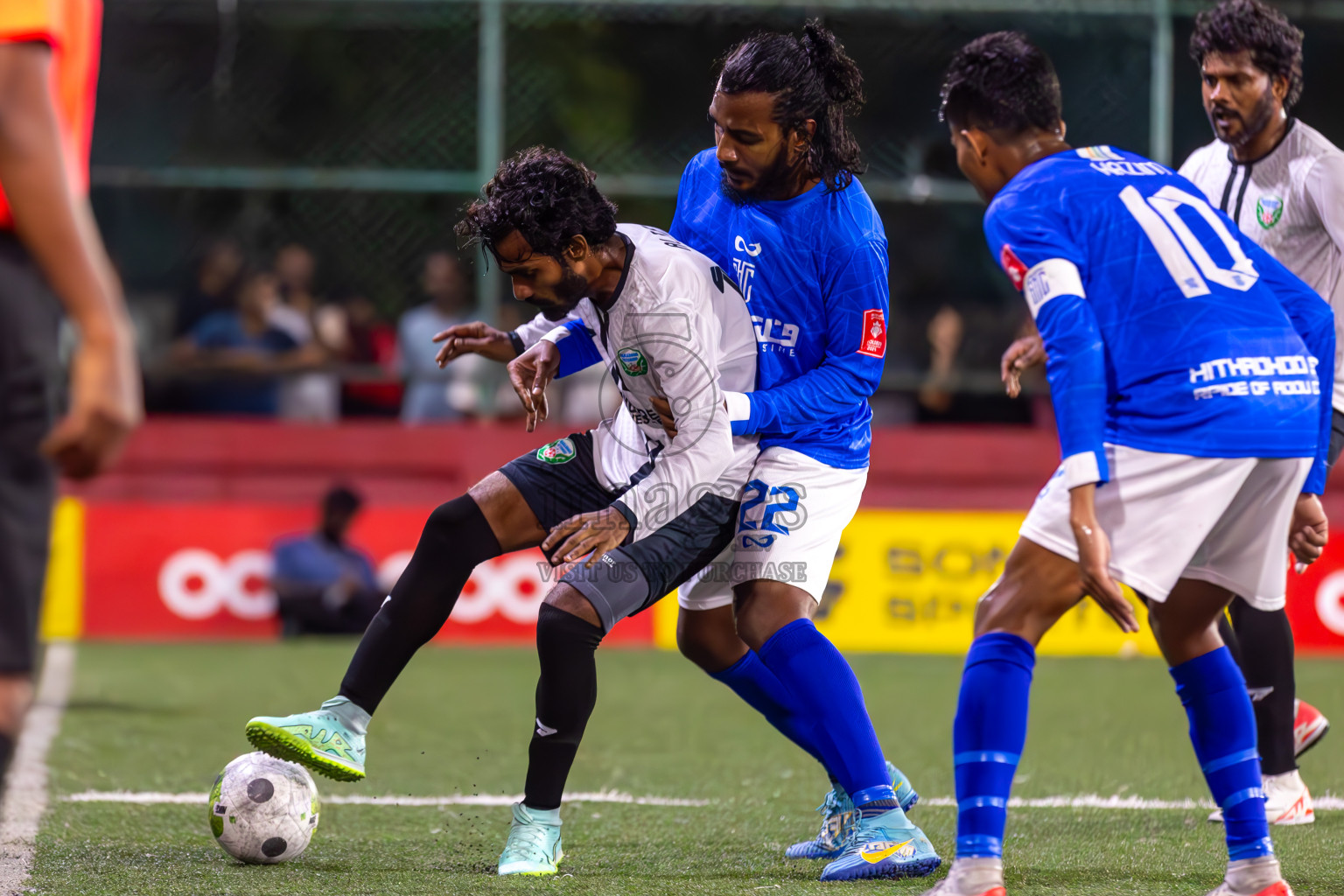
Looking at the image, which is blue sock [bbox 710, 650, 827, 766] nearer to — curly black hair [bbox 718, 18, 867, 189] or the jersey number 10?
curly black hair [bbox 718, 18, 867, 189]

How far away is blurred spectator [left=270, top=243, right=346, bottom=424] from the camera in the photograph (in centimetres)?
1105

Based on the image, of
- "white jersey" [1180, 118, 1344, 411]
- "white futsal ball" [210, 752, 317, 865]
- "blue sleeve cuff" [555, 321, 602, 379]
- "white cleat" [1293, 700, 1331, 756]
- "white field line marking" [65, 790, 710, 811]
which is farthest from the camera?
"white cleat" [1293, 700, 1331, 756]

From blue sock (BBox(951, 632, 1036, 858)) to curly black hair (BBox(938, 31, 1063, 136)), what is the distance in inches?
42.7

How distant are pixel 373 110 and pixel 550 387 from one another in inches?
91.4

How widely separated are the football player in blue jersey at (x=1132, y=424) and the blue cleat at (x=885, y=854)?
48cm

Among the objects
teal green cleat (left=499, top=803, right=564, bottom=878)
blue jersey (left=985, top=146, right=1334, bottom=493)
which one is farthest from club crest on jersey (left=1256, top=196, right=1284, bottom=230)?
teal green cleat (left=499, top=803, right=564, bottom=878)

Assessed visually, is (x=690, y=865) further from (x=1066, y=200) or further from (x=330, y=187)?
(x=330, y=187)

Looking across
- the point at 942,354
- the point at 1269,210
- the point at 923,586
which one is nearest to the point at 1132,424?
the point at 1269,210

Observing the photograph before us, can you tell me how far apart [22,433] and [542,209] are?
1842 mm

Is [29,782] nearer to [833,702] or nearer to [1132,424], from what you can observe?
[833,702]

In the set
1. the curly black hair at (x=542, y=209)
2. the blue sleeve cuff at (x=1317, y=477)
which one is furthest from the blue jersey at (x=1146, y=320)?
the curly black hair at (x=542, y=209)

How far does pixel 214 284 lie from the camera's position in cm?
1112

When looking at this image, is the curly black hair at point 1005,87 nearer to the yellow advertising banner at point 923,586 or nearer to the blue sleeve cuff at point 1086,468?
the blue sleeve cuff at point 1086,468

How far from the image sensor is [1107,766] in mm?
5789
